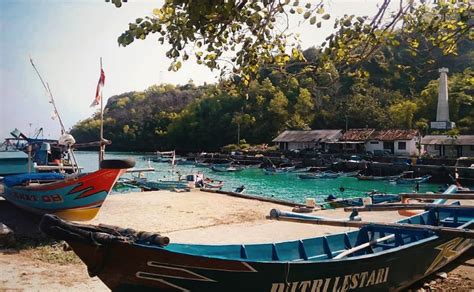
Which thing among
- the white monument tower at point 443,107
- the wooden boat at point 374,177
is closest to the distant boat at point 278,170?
the wooden boat at point 374,177

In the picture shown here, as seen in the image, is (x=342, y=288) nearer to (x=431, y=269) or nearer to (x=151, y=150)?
(x=431, y=269)

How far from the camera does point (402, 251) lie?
5.22 m

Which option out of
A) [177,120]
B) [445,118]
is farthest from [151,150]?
[445,118]

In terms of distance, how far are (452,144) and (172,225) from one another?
3111 cm

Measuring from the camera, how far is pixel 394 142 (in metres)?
39.9

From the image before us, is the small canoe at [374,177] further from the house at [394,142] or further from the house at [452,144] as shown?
the house at [394,142]

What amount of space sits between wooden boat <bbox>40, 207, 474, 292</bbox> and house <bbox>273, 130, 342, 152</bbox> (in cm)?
4049

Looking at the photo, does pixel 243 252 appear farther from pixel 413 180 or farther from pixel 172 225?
pixel 413 180

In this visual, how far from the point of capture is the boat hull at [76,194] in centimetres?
838

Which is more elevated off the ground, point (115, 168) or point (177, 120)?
point (177, 120)

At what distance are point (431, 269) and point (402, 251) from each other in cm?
157

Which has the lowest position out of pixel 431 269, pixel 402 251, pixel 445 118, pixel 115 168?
pixel 431 269

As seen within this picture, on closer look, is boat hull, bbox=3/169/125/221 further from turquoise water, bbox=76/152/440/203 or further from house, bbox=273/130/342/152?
house, bbox=273/130/342/152

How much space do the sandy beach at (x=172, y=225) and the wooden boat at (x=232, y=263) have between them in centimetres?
214
